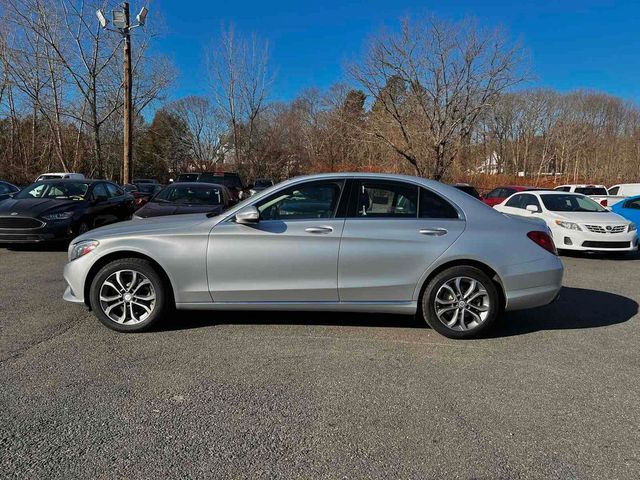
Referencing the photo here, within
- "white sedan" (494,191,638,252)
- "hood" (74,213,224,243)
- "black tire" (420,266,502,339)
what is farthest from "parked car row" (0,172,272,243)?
"white sedan" (494,191,638,252)

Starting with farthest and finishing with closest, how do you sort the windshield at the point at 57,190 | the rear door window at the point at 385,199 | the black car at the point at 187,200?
the windshield at the point at 57,190, the black car at the point at 187,200, the rear door window at the point at 385,199

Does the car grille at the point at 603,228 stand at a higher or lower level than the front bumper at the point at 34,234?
higher

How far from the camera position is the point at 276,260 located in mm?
4359

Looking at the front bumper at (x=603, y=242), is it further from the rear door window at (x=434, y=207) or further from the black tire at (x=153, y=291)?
the black tire at (x=153, y=291)

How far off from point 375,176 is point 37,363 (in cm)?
347

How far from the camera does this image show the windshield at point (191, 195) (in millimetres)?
9406

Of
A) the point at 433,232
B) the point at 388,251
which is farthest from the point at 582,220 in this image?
the point at 388,251

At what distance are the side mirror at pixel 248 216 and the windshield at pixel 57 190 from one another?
762 cm

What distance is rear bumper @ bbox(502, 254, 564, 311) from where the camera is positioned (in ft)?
14.5

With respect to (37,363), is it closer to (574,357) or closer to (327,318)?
(327,318)

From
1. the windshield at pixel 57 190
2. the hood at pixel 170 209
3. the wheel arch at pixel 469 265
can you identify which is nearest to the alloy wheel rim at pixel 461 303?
the wheel arch at pixel 469 265

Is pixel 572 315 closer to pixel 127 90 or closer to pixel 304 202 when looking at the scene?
pixel 304 202

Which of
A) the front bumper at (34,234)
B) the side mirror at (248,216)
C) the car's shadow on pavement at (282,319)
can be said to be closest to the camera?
the side mirror at (248,216)

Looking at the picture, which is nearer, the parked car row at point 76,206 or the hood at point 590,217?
the parked car row at point 76,206
